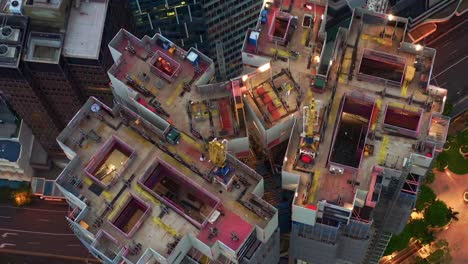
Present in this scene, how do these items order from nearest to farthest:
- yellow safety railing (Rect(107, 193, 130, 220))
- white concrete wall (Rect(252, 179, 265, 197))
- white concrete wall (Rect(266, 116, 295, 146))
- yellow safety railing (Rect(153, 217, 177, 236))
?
yellow safety railing (Rect(153, 217, 177, 236))
yellow safety railing (Rect(107, 193, 130, 220))
white concrete wall (Rect(252, 179, 265, 197))
white concrete wall (Rect(266, 116, 295, 146))

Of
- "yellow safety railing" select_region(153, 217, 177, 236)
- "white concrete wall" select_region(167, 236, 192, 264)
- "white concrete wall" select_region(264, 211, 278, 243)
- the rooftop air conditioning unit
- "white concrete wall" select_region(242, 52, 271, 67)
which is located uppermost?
"white concrete wall" select_region(242, 52, 271, 67)

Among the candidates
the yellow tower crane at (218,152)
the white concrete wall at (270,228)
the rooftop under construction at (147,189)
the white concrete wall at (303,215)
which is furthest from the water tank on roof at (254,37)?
the white concrete wall at (270,228)

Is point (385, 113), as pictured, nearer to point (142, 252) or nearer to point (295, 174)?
point (295, 174)

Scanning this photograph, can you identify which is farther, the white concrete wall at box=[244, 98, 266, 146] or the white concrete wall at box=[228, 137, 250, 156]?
the white concrete wall at box=[244, 98, 266, 146]

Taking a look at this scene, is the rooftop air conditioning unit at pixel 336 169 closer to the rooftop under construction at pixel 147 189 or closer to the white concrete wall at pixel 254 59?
the rooftop under construction at pixel 147 189

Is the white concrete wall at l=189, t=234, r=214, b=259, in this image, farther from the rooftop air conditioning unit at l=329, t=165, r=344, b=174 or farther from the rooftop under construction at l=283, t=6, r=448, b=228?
the rooftop air conditioning unit at l=329, t=165, r=344, b=174

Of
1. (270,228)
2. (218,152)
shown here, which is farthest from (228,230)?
(218,152)

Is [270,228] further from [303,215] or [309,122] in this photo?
[309,122]

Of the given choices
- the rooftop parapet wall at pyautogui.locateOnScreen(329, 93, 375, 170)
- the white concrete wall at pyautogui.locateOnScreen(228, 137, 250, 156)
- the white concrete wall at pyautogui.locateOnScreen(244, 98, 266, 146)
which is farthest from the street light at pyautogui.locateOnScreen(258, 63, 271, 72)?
the rooftop parapet wall at pyautogui.locateOnScreen(329, 93, 375, 170)
